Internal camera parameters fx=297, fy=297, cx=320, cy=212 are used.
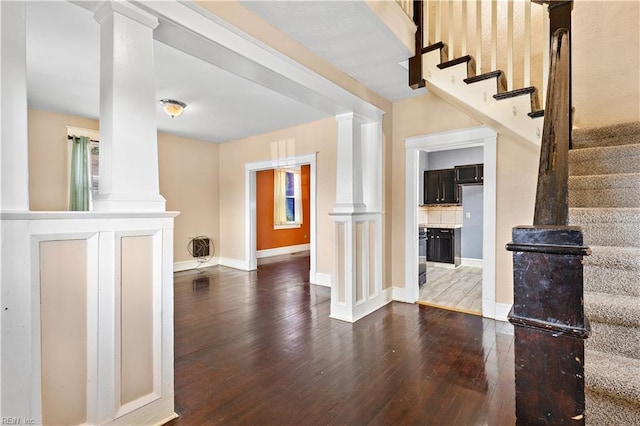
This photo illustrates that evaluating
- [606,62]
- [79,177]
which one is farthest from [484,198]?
[79,177]

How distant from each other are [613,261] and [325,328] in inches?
91.0

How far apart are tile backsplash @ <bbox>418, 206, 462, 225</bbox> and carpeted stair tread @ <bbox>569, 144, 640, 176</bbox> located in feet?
14.7

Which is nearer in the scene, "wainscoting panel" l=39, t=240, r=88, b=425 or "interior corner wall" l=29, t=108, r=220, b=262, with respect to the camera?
"wainscoting panel" l=39, t=240, r=88, b=425

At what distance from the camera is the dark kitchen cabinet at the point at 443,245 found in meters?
6.16

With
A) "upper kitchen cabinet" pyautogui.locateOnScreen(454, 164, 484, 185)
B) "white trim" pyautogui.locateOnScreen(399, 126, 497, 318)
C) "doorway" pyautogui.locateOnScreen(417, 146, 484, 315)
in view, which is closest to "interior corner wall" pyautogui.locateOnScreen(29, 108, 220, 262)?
"white trim" pyautogui.locateOnScreen(399, 126, 497, 318)

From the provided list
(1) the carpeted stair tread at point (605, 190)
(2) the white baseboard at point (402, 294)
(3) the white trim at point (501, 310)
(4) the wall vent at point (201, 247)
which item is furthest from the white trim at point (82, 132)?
(3) the white trim at point (501, 310)

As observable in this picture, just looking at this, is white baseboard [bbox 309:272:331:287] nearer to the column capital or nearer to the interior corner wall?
the interior corner wall

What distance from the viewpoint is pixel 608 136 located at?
7.45ft

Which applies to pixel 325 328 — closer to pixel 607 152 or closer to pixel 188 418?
pixel 188 418

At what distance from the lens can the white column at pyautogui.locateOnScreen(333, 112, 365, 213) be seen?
332cm

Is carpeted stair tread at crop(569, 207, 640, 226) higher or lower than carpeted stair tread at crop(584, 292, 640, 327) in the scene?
higher

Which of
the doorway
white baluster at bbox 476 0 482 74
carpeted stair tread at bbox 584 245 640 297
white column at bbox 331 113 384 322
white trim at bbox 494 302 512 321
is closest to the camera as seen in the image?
carpeted stair tread at bbox 584 245 640 297

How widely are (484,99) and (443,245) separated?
4230mm

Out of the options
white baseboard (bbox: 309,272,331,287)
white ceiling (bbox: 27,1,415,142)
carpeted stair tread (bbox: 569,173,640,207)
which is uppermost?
white ceiling (bbox: 27,1,415,142)
